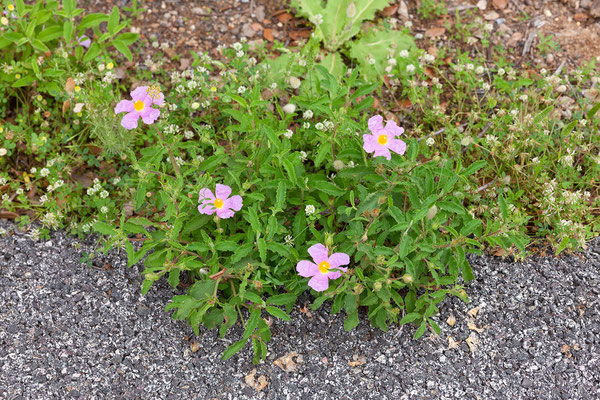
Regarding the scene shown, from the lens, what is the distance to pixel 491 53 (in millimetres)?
3836

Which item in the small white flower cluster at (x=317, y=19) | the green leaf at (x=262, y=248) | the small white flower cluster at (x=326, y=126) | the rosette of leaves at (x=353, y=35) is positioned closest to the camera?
the green leaf at (x=262, y=248)

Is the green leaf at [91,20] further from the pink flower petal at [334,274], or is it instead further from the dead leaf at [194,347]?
the pink flower petal at [334,274]

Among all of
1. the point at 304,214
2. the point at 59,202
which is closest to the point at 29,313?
the point at 59,202

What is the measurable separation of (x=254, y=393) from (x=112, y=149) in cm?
158

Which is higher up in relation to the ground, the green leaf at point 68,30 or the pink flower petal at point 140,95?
the pink flower petal at point 140,95

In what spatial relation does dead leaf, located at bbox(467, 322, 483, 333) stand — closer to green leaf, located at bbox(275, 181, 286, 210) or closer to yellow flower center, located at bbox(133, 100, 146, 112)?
green leaf, located at bbox(275, 181, 286, 210)

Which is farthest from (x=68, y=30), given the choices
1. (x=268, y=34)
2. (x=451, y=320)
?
(x=451, y=320)

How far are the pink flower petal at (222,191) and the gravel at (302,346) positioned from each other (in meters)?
0.69

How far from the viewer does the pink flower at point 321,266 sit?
87.0 inches

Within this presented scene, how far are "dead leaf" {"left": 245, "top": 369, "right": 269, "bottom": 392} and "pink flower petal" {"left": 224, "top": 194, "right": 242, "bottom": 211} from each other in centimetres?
78

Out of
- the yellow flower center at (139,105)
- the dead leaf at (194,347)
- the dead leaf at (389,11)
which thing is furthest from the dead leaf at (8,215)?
the dead leaf at (389,11)

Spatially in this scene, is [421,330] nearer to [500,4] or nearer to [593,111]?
[593,111]

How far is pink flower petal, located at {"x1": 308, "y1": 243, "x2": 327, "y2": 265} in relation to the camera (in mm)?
2217

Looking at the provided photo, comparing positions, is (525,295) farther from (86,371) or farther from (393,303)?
(86,371)
